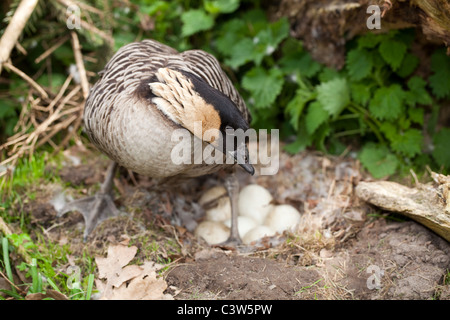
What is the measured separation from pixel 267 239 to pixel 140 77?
178 cm

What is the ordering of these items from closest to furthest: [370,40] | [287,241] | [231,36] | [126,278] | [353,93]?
[126,278], [287,241], [370,40], [353,93], [231,36]

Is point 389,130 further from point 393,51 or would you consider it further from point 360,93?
point 393,51

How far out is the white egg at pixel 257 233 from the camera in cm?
406

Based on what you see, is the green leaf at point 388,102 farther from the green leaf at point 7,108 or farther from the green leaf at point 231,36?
the green leaf at point 7,108

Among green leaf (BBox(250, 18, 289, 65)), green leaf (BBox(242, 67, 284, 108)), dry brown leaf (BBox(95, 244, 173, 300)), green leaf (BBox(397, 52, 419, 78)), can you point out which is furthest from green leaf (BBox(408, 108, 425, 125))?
dry brown leaf (BBox(95, 244, 173, 300))

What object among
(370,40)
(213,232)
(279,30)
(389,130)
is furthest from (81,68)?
(389,130)

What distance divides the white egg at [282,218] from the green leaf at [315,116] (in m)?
1.03

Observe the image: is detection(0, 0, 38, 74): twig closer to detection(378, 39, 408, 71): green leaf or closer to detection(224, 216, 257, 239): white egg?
detection(224, 216, 257, 239): white egg

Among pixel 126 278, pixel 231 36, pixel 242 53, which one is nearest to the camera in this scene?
pixel 126 278

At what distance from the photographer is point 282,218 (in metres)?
4.19

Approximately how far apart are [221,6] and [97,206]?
271 centimetres

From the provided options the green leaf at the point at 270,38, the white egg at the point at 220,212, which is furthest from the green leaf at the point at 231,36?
the white egg at the point at 220,212

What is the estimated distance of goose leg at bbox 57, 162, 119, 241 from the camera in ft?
13.1
